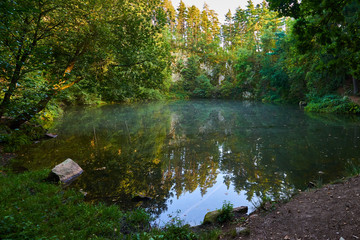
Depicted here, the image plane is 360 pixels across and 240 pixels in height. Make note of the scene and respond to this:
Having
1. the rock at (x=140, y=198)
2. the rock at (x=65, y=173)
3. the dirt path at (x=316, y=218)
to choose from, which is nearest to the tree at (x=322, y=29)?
the dirt path at (x=316, y=218)

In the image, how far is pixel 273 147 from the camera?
10469 millimetres

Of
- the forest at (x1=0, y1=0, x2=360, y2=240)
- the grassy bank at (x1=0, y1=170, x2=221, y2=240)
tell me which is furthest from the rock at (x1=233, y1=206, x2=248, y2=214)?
the grassy bank at (x1=0, y1=170, x2=221, y2=240)

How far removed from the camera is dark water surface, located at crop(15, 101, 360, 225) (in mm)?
5953

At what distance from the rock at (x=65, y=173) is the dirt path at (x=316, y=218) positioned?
551 centimetres

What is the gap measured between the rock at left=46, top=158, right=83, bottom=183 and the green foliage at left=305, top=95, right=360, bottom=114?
23.5 metres

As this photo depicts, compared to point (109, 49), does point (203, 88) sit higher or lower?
lower

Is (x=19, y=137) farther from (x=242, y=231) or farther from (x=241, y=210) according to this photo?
(x=242, y=231)

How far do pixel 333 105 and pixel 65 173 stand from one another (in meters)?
25.4

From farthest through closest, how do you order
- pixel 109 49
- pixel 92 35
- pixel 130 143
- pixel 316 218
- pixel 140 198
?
pixel 130 143, pixel 109 49, pixel 92 35, pixel 140 198, pixel 316 218

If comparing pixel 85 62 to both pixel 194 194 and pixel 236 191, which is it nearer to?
pixel 194 194

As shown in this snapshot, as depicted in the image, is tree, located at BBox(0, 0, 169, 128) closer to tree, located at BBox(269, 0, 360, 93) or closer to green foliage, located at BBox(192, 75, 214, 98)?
tree, located at BBox(269, 0, 360, 93)

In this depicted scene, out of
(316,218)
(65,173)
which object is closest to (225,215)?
(316,218)

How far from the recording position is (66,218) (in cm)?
434

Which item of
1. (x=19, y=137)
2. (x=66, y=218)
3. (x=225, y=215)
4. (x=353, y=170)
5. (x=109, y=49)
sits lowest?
(x=225, y=215)
